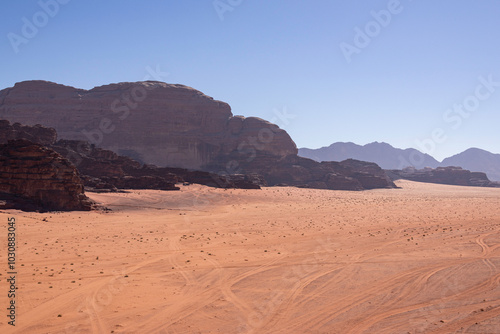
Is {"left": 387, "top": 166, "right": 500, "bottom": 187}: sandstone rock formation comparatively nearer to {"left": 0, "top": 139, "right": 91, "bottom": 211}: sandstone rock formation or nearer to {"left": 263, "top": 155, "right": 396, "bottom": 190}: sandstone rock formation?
{"left": 263, "top": 155, "right": 396, "bottom": 190}: sandstone rock formation

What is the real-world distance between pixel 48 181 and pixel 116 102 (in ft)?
190

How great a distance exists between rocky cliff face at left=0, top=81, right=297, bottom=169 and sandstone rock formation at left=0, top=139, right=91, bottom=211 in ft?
156

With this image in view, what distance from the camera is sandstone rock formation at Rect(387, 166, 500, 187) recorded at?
94.8 meters

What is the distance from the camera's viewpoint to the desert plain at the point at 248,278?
22.8ft

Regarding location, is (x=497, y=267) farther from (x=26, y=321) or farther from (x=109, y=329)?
(x=26, y=321)

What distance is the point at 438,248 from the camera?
13.9 metres

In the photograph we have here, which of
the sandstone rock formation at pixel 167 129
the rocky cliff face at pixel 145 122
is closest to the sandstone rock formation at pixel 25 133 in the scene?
the sandstone rock formation at pixel 167 129

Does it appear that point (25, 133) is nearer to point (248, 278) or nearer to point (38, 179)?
point (38, 179)

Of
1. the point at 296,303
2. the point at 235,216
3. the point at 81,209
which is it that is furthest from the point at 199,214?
the point at 296,303

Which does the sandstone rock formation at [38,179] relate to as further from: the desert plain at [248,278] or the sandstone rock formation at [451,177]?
the sandstone rock formation at [451,177]

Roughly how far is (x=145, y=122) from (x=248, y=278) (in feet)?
226

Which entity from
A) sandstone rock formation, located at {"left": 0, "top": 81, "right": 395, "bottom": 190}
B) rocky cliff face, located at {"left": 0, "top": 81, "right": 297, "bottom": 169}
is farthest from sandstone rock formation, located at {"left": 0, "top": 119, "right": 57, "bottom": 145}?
rocky cliff face, located at {"left": 0, "top": 81, "right": 297, "bottom": 169}

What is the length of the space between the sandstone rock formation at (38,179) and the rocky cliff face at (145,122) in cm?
4768

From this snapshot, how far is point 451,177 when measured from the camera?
9825 centimetres
